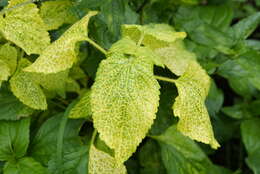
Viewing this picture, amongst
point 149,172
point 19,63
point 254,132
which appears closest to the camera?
point 19,63

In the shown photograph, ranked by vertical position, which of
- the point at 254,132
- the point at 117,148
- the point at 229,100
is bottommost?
the point at 229,100

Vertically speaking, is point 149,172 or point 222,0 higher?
point 222,0

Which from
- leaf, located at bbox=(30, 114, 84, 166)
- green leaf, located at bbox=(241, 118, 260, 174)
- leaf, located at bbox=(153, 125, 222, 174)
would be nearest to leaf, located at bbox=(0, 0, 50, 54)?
leaf, located at bbox=(30, 114, 84, 166)

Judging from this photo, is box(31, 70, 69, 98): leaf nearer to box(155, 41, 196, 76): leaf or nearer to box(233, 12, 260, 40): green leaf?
box(155, 41, 196, 76): leaf

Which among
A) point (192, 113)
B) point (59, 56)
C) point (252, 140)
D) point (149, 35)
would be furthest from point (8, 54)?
point (252, 140)

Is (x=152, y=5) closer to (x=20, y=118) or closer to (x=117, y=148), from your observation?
(x=20, y=118)

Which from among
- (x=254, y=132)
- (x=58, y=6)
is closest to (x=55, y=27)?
(x=58, y=6)

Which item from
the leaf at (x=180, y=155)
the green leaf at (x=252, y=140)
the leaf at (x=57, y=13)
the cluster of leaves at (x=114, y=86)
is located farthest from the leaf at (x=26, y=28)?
the green leaf at (x=252, y=140)

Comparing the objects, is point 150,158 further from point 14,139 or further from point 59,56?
point 59,56
